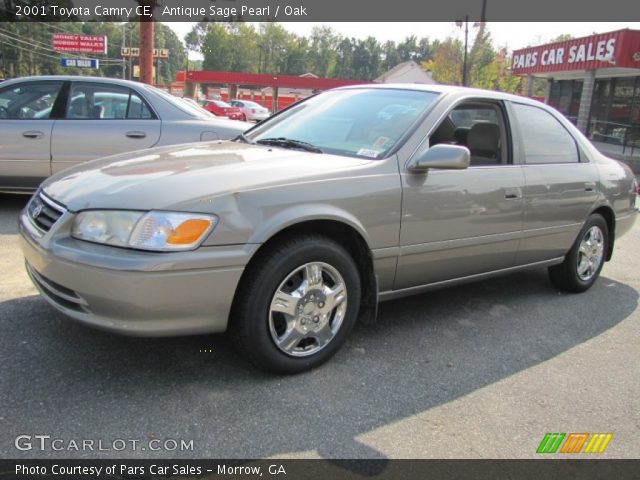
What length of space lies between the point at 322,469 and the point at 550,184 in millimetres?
2904

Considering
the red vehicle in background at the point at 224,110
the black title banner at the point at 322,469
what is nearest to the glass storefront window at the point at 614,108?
the red vehicle in background at the point at 224,110

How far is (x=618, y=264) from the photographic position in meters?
6.02

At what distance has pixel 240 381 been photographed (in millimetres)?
2943

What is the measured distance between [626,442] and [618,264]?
→ 3.80 meters

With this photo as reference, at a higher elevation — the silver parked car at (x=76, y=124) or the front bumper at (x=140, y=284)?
the silver parked car at (x=76, y=124)

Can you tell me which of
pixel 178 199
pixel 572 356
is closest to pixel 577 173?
pixel 572 356

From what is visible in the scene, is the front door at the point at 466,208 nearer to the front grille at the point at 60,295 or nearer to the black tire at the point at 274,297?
the black tire at the point at 274,297

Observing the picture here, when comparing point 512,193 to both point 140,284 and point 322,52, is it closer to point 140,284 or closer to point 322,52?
point 140,284

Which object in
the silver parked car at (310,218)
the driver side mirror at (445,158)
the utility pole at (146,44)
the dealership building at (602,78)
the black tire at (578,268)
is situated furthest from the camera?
the dealership building at (602,78)

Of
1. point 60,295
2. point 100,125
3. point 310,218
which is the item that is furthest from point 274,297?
point 100,125

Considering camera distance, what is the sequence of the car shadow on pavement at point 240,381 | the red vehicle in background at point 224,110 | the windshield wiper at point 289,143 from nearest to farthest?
the car shadow on pavement at point 240,381, the windshield wiper at point 289,143, the red vehicle in background at point 224,110

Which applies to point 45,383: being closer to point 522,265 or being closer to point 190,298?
point 190,298

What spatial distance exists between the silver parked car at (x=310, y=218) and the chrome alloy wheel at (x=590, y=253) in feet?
0.93

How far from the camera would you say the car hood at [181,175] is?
2.67m
